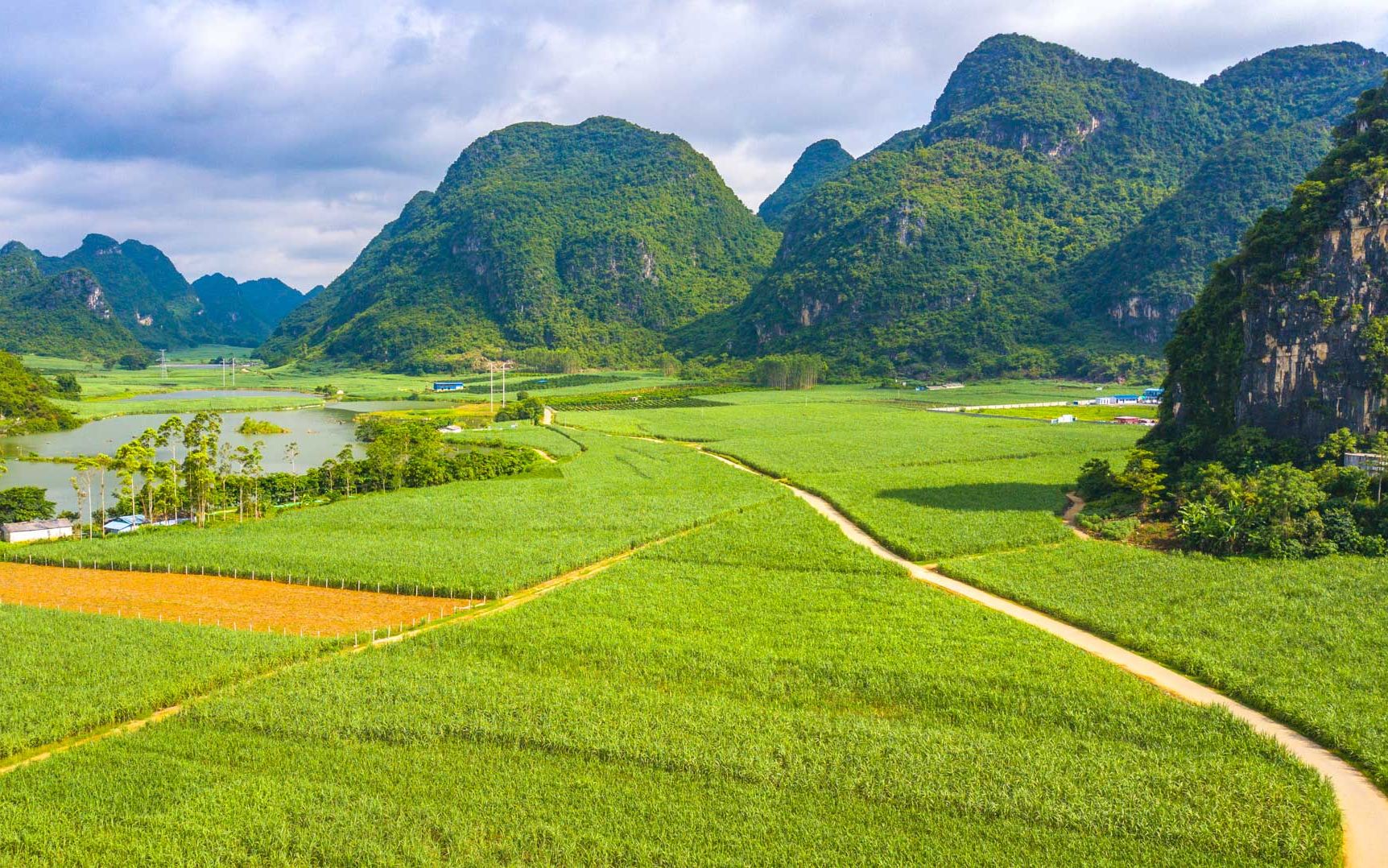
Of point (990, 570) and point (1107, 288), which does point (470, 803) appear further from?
point (1107, 288)

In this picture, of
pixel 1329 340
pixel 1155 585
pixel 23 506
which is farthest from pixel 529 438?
pixel 1329 340

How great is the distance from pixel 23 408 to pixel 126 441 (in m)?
17.9

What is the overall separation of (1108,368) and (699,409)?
6778cm

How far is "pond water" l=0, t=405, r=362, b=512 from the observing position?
48875 mm

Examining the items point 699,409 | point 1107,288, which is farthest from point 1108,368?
→ point 699,409

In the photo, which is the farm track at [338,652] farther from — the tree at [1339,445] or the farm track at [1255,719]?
the tree at [1339,445]

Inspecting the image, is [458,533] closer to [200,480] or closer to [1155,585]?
[200,480]

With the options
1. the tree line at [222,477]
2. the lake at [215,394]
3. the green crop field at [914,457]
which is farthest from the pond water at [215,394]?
the tree line at [222,477]

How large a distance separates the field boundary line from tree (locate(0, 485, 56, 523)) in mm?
25147

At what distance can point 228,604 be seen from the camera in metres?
25.9

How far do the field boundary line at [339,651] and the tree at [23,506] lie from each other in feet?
82.5

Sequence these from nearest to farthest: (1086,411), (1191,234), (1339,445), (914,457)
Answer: (1339,445), (914,457), (1086,411), (1191,234)

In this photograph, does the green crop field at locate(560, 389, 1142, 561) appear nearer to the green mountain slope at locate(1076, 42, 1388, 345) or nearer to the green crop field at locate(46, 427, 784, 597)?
the green crop field at locate(46, 427, 784, 597)

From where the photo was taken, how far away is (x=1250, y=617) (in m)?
22.5
